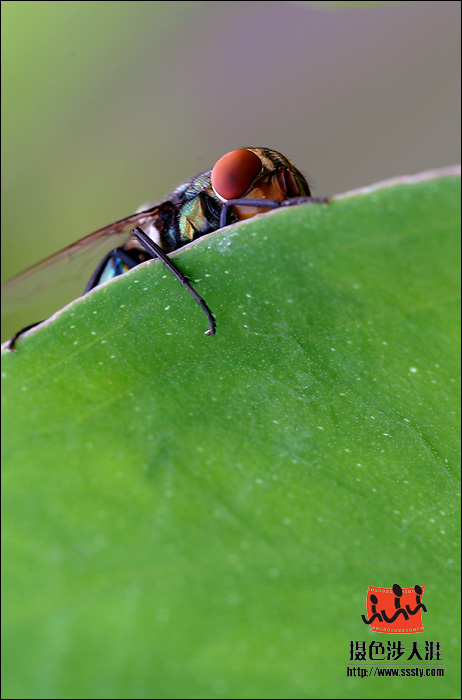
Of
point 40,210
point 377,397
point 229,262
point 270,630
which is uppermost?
point 40,210

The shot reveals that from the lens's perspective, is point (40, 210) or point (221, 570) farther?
point (40, 210)

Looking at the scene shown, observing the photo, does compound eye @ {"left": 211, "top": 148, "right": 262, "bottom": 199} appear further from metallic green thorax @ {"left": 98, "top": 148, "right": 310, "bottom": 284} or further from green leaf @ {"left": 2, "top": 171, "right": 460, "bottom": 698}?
green leaf @ {"left": 2, "top": 171, "right": 460, "bottom": 698}

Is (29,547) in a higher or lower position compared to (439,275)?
lower

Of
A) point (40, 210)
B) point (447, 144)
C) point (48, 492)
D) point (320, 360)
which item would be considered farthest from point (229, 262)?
point (447, 144)

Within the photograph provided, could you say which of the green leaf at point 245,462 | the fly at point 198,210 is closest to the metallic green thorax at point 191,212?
the fly at point 198,210

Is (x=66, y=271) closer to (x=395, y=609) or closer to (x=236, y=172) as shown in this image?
(x=236, y=172)

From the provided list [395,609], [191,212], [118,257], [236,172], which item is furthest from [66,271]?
Answer: [395,609]

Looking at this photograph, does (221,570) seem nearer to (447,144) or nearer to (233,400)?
(233,400)
